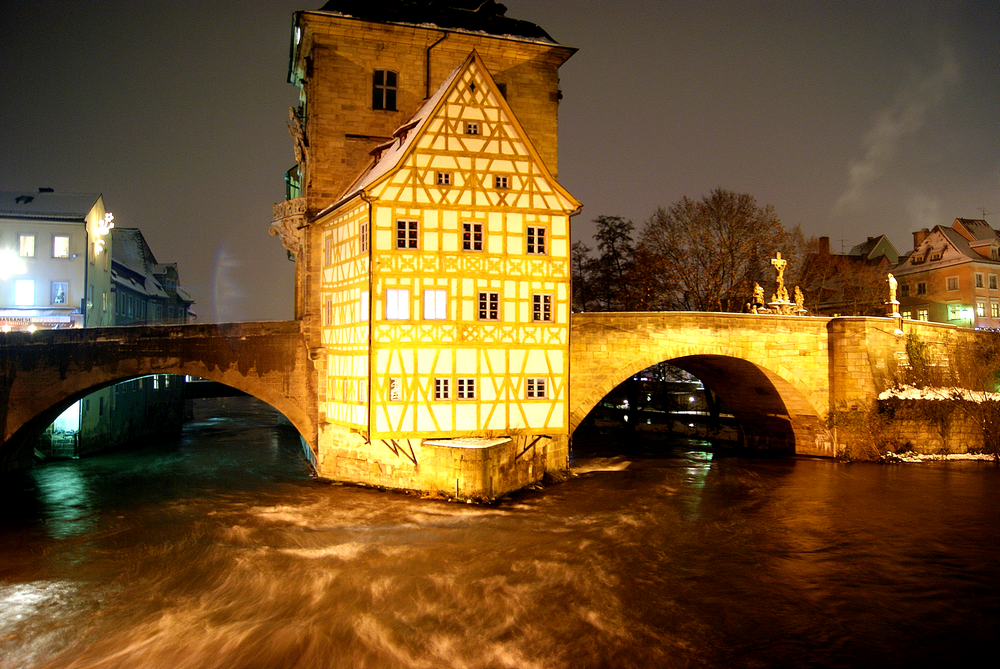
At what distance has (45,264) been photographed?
31.4 metres

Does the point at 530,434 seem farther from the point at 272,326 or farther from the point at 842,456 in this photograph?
the point at 842,456

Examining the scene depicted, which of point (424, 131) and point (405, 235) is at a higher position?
point (424, 131)

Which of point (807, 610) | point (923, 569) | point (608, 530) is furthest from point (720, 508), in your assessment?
point (807, 610)

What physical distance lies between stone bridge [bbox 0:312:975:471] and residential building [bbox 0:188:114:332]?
8.18m

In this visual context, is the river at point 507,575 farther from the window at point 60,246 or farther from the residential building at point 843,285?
the residential building at point 843,285

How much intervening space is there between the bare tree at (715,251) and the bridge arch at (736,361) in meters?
5.60

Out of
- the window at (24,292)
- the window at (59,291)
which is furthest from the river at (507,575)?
the window at (24,292)

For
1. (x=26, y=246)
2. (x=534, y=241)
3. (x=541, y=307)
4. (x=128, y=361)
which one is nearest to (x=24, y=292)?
(x=26, y=246)

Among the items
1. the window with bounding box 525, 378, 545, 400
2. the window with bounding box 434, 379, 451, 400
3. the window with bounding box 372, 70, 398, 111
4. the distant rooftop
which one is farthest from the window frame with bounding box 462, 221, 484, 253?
the distant rooftop

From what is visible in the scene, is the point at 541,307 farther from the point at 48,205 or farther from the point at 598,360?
the point at 48,205

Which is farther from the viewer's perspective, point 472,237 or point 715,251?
point 715,251

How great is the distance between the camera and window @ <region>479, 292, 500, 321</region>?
66.7ft

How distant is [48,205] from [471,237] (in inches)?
969

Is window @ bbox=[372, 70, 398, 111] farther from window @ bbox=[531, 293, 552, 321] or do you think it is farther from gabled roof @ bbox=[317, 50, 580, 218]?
window @ bbox=[531, 293, 552, 321]
